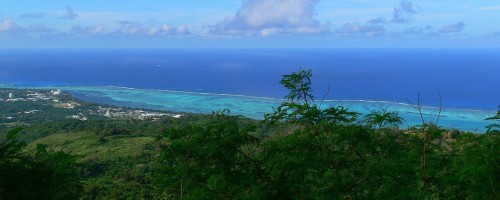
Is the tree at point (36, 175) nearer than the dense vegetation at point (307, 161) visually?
No

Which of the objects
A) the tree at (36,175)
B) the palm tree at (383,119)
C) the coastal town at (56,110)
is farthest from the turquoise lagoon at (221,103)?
the tree at (36,175)

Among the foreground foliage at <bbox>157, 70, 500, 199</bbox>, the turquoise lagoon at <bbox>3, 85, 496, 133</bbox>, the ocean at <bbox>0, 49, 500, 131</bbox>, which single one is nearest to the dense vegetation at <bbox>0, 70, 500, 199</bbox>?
the foreground foliage at <bbox>157, 70, 500, 199</bbox>

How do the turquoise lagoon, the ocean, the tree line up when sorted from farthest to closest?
the ocean → the turquoise lagoon → the tree

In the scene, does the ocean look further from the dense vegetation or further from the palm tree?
the dense vegetation

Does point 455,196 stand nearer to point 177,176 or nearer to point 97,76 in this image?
point 177,176

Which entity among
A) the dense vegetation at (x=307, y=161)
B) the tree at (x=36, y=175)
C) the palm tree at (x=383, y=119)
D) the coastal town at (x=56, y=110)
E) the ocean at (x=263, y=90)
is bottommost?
the coastal town at (x=56, y=110)

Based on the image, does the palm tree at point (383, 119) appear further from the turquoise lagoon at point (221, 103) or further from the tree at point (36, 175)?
the turquoise lagoon at point (221, 103)

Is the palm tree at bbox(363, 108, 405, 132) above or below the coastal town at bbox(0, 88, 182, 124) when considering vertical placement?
above
